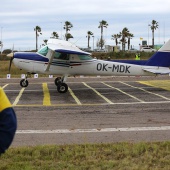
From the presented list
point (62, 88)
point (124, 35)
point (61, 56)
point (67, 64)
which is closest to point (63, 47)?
point (61, 56)

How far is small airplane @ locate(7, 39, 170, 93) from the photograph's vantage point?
666 inches

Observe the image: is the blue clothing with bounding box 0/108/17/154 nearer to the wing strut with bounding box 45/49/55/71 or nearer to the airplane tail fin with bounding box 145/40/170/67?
the wing strut with bounding box 45/49/55/71

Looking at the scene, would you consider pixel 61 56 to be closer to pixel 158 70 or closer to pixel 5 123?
pixel 158 70

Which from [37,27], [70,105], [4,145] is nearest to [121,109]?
[70,105]

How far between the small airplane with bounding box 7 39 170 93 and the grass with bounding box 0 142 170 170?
10.1 meters

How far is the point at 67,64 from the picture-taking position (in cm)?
1725

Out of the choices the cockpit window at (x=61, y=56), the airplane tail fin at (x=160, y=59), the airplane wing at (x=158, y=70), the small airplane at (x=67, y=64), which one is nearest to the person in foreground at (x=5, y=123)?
the small airplane at (x=67, y=64)

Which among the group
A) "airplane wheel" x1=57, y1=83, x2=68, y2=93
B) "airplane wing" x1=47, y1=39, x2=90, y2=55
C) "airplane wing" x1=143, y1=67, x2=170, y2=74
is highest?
"airplane wing" x1=47, y1=39, x2=90, y2=55

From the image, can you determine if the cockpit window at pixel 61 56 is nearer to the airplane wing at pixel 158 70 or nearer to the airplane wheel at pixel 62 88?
the airplane wheel at pixel 62 88

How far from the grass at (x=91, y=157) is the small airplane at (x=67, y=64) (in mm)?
10076

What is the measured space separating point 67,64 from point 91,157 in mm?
11414

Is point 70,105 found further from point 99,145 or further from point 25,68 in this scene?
point 99,145

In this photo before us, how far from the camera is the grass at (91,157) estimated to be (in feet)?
18.4

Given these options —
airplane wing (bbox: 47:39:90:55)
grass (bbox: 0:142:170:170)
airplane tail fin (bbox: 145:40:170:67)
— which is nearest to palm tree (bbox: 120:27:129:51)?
airplane tail fin (bbox: 145:40:170:67)
